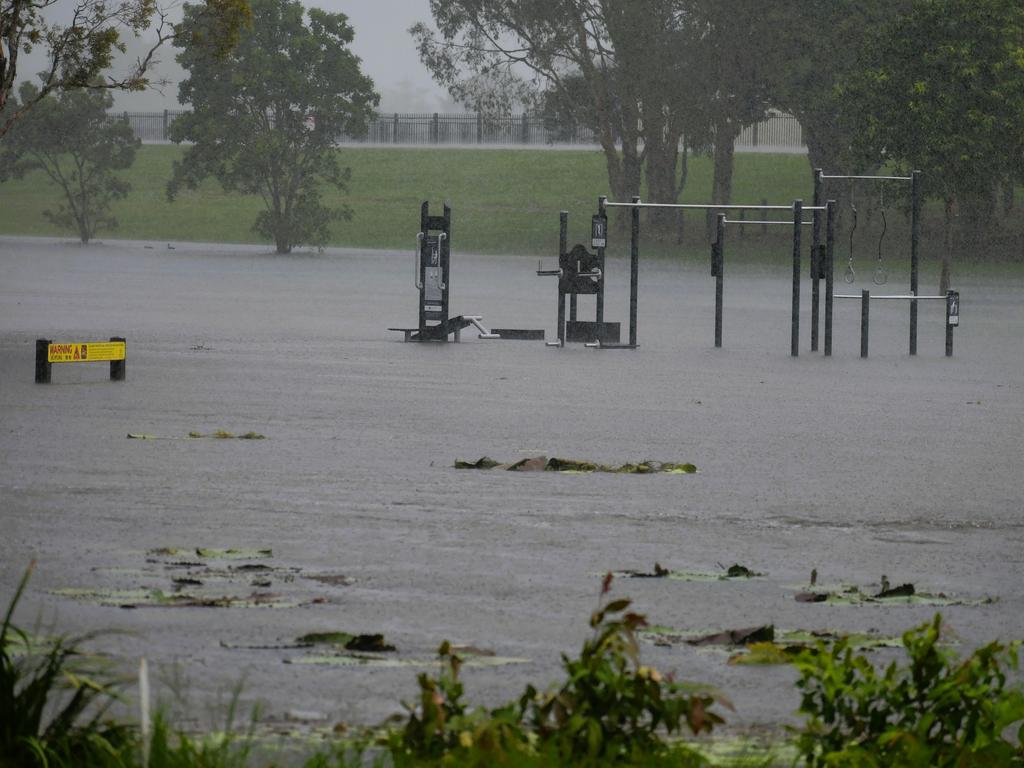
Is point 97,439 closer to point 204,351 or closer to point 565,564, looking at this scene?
point 565,564

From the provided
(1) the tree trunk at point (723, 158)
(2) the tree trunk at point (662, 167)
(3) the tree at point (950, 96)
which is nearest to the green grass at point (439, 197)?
(2) the tree trunk at point (662, 167)

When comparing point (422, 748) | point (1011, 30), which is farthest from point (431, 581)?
point (1011, 30)

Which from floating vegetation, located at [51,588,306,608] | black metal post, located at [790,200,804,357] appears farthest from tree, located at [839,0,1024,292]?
floating vegetation, located at [51,588,306,608]

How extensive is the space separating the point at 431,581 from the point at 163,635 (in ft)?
5.14

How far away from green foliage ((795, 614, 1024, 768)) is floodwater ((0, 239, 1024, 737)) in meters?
0.76

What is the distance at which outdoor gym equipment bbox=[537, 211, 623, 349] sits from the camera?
84.1 feet

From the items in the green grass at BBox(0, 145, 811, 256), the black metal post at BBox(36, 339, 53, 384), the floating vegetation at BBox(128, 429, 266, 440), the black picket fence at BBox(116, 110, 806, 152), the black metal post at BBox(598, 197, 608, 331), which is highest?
the black picket fence at BBox(116, 110, 806, 152)

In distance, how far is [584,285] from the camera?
86.7 ft

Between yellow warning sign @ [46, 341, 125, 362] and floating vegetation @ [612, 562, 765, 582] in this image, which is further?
yellow warning sign @ [46, 341, 125, 362]

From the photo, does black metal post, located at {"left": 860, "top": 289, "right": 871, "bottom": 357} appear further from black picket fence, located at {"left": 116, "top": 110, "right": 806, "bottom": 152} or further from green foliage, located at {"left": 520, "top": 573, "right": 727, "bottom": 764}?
black picket fence, located at {"left": 116, "top": 110, "right": 806, "bottom": 152}

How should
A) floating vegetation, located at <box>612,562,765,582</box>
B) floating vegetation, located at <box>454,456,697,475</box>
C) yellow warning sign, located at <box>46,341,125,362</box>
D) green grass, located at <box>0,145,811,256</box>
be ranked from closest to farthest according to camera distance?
floating vegetation, located at <box>612,562,765,582</box> < floating vegetation, located at <box>454,456,697,475</box> < yellow warning sign, located at <box>46,341,125,362</box> < green grass, located at <box>0,145,811,256</box>

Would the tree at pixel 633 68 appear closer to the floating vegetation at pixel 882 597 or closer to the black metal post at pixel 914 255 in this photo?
the black metal post at pixel 914 255

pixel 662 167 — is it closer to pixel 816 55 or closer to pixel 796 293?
pixel 816 55

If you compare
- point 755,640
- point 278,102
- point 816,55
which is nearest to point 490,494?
point 755,640
